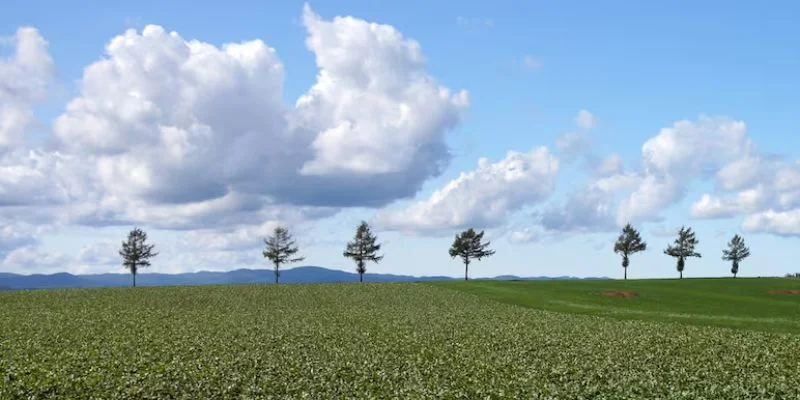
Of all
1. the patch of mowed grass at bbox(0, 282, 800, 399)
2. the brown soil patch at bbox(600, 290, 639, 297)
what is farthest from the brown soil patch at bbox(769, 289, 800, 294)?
the patch of mowed grass at bbox(0, 282, 800, 399)

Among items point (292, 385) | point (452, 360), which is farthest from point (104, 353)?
point (452, 360)

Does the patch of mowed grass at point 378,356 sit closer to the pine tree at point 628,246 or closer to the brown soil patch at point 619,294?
the brown soil patch at point 619,294

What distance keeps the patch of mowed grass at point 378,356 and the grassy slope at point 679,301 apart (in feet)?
21.2

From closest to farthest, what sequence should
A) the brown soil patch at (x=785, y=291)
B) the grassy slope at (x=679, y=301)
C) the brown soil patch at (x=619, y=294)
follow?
the grassy slope at (x=679, y=301), the brown soil patch at (x=619, y=294), the brown soil patch at (x=785, y=291)

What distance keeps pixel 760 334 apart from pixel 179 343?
129ft

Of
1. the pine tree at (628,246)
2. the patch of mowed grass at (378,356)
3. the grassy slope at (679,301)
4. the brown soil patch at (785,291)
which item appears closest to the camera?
the patch of mowed grass at (378,356)

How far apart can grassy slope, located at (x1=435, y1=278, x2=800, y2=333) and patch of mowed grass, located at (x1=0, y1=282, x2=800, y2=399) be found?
6.46m

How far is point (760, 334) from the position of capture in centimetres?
4756

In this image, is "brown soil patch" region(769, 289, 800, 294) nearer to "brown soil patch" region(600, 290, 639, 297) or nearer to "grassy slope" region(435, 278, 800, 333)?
"grassy slope" region(435, 278, 800, 333)

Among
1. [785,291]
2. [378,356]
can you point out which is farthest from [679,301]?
[378,356]

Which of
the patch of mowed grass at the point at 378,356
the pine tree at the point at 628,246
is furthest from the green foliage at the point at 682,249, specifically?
the patch of mowed grass at the point at 378,356

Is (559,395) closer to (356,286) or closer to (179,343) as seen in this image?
(179,343)

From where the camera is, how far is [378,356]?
36594 mm

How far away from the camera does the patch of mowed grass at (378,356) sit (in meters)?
28.6
